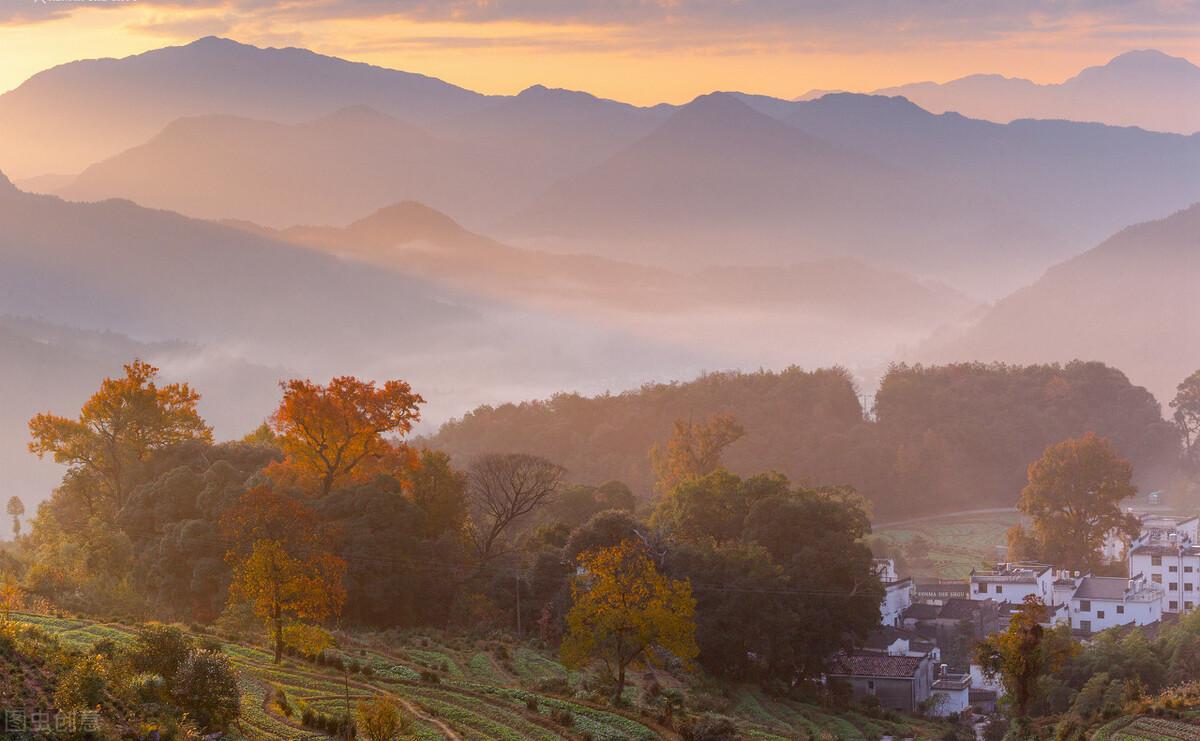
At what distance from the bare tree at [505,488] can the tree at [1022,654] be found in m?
18.3

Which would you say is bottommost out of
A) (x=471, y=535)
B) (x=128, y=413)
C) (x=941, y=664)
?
(x=941, y=664)

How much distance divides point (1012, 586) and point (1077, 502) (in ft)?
27.5

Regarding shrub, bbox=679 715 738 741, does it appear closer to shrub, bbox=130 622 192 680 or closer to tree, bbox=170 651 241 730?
tree, bbox=170 651 241 730

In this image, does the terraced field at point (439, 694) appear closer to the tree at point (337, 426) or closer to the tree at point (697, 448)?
the tree at point (337, 426)

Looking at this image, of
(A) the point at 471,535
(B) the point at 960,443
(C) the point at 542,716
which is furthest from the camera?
(B) the point at 960,443

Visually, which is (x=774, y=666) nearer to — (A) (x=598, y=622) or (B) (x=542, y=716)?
(A) (x=598, y=622)

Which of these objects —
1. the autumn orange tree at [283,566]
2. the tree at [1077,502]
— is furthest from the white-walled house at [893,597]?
the autumn orange tree at [283,566]

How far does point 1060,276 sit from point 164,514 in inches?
7016

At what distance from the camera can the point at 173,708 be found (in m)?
19.0

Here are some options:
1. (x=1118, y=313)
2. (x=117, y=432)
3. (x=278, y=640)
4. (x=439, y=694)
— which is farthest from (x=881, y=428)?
(x=1118, y=313)

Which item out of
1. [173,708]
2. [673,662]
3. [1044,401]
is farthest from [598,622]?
[1044,401]

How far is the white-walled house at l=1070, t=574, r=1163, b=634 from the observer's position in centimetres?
4897

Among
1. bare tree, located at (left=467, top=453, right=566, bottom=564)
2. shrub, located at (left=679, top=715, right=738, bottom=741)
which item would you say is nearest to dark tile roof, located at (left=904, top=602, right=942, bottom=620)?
bare tree, located at (left=467, top=453, right=566, bottom=564)

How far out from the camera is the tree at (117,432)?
44000 millimetres
